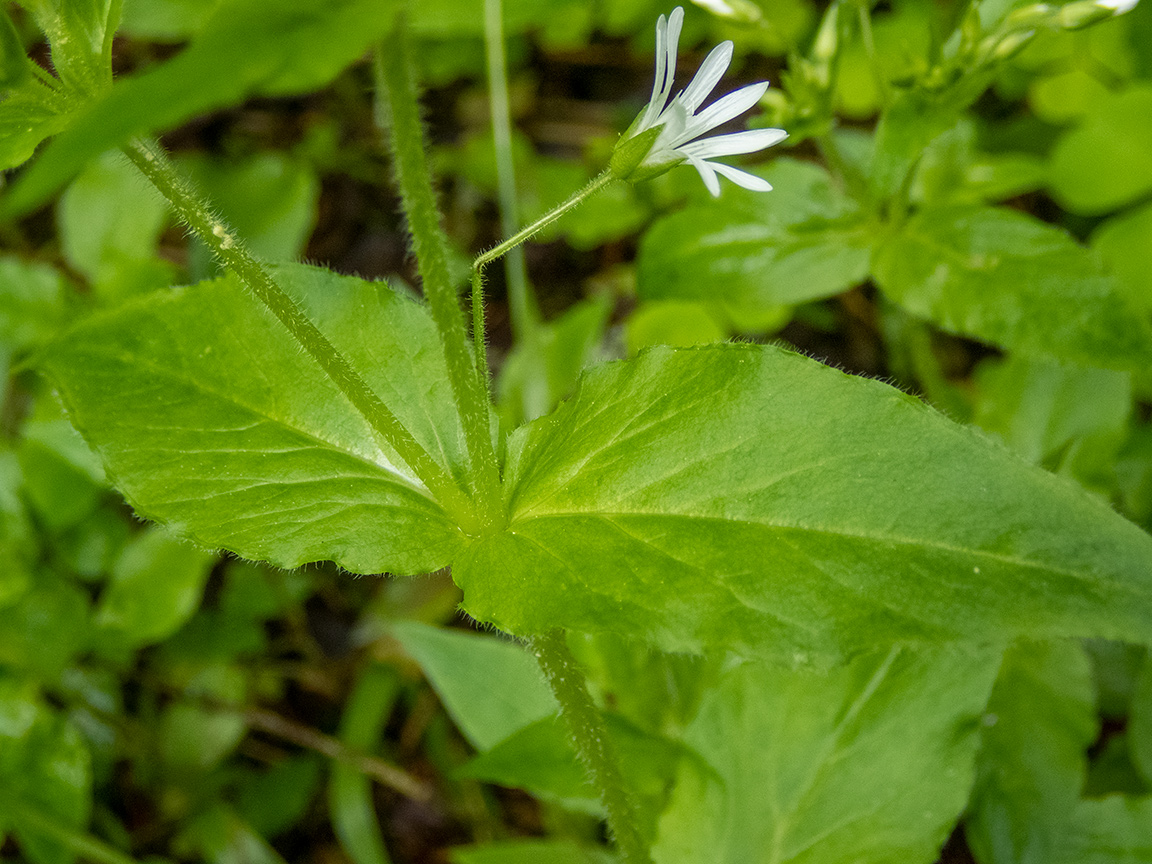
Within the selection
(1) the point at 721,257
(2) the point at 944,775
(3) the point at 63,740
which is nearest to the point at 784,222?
(1) the point at 721,257

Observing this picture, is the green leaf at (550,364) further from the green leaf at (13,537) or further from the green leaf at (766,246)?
the green leaf at (13,537)

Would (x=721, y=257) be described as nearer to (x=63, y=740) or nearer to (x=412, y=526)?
(x=412, y=526)

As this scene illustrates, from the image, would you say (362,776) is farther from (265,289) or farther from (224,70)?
(224,70)

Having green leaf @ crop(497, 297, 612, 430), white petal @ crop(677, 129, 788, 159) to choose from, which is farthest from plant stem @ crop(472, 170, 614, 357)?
green leaf @ crop(497, 297, 612, 430)

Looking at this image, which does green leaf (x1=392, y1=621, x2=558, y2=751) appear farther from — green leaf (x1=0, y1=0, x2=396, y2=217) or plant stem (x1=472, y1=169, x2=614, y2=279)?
green leaf (x1=0, y1=0, x2=396, y2=217)

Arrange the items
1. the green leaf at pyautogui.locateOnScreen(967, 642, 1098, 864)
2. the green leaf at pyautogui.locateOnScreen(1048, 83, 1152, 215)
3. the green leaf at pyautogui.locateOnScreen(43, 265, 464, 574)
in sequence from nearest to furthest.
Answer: the green leaf at pyautogui.locateOnScreen(43, 265, 464, 574)
the green leaf at pyautogui.locateOnScreen(967, 642, 1098, 864)
the green leaf at pyautogui.locateOnScreen(1048, 83, 1152, 215)

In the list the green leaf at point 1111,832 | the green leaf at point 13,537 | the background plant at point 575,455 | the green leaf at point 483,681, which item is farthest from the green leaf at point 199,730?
the green leaf at point 1111,832
